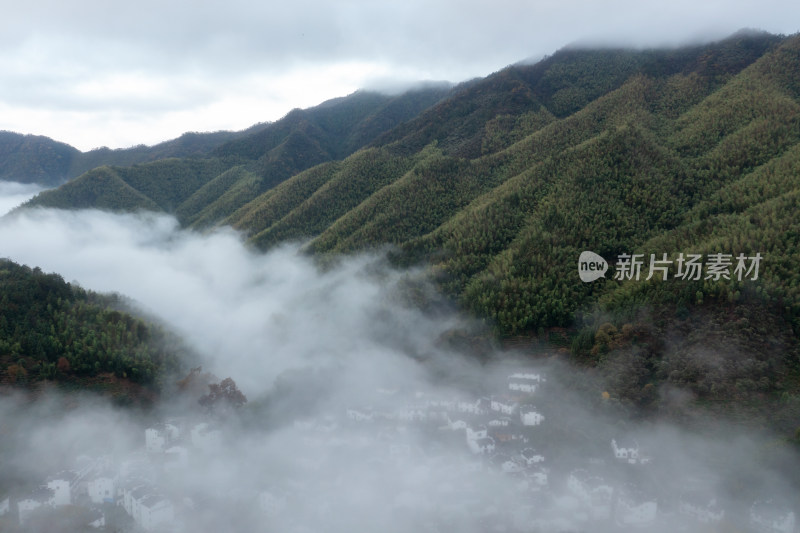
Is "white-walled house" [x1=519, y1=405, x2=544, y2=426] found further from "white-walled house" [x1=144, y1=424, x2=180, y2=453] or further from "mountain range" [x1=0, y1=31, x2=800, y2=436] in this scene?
"white-walled house" [x1=144, y1=424, x2=180, y2=453]

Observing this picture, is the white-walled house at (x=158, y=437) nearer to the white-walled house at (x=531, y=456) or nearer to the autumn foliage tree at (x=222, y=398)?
the autumn foliage tree at (x=222, y=398)

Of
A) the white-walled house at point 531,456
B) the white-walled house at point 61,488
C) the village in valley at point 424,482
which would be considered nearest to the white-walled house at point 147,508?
the village in valley at point 424,482

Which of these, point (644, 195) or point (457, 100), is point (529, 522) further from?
point (457, 100)

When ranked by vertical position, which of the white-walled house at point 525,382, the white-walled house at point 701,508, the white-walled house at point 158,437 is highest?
the white-walled house at point 525,382

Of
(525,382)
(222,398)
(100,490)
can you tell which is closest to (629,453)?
(525,382)

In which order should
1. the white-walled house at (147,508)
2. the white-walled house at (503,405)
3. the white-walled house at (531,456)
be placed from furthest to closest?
the white-walled house at (503,405)
the white-walled house at (531,456)
the white-walled house at (147,508)

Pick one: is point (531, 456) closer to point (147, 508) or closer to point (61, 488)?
point (147, 508)

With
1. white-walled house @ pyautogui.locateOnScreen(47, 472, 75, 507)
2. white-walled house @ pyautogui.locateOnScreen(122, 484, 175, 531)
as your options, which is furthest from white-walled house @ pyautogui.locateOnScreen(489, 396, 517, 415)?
white-walled house @ pyautogui.locateOnScreen(47, 472, 75, 507)
